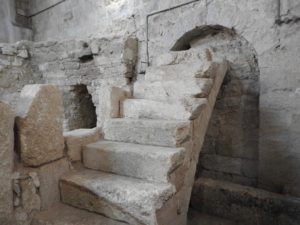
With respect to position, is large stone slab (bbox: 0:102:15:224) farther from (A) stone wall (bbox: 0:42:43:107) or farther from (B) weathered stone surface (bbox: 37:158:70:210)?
(A) stone wall (bbox: 0:42:43:107)

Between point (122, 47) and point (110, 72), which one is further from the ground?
point (122, 47)

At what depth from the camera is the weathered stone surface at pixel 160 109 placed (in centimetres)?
221

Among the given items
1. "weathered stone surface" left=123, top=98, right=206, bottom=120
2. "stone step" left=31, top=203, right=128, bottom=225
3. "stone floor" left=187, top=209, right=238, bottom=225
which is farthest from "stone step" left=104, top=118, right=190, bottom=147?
"stone floor" left=187, top=209, right=238, bottom=225

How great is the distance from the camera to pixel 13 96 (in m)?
4.80

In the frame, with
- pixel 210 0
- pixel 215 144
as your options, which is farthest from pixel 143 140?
pixel 210 0

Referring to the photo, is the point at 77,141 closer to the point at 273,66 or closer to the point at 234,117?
the point at 234,117

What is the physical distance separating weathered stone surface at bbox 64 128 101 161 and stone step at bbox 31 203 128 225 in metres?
0.44

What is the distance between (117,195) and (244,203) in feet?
6.53

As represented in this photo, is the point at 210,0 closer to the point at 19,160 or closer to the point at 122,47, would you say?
the point at 122,47

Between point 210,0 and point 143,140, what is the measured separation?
2327 millimetres

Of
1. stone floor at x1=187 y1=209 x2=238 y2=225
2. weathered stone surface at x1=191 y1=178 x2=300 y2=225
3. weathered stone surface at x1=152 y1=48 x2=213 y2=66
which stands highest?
weathered stone surface at x1=152 y1=48 x2=213 y2=66

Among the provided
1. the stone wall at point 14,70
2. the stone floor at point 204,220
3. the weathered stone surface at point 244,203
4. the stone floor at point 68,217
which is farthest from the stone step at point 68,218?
the stone wall at point 14,70

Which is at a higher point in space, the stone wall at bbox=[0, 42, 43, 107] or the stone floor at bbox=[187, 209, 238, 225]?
the stone wall at bbox=[0, 42, 43, 107]

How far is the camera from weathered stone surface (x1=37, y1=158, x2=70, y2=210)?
5.81ft
